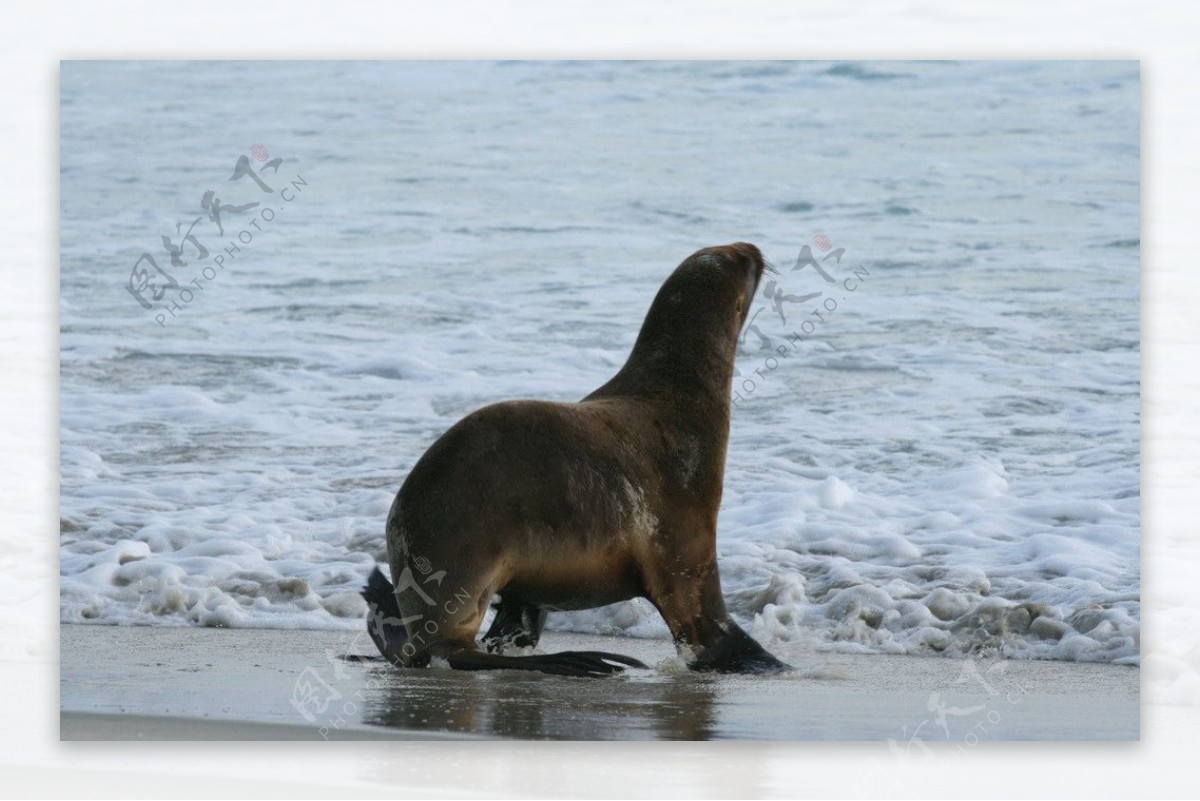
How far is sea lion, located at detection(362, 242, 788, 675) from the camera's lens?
18.3 feet

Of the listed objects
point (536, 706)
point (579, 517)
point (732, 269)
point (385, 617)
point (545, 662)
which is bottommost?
point (536, 706)

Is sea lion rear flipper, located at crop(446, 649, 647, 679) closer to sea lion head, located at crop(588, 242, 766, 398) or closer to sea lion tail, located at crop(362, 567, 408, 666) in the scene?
sea lion tail, located at crop(362, 567, 408, 666)

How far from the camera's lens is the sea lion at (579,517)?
5.59 metres

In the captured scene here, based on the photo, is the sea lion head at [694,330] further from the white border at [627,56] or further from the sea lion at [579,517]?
the white border at [627,56]

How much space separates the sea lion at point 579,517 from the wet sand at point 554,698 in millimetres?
113

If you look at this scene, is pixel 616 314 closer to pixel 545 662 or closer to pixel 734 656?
pixel 734 656

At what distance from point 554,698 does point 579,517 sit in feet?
1.68

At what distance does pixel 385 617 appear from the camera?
19.0 feet

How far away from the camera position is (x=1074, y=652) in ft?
21.9

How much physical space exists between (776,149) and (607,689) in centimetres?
414

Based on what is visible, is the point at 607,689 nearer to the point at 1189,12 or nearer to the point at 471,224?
the point at 1189,12

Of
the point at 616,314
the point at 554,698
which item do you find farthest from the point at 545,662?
the point at 616,314

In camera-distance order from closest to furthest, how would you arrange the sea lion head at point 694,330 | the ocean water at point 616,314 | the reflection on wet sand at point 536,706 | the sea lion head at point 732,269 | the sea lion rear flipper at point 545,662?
the reflection on wet sand at point 536,706 < the sea lion rear flipper at point 545,662 < the sea lion head at point 694,330 < the sea lion head at point 732,269 < the ocean water at point 616,314

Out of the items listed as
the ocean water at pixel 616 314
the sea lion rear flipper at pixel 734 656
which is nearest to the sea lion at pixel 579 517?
the sea lion rear flipper at pixel 734 656
